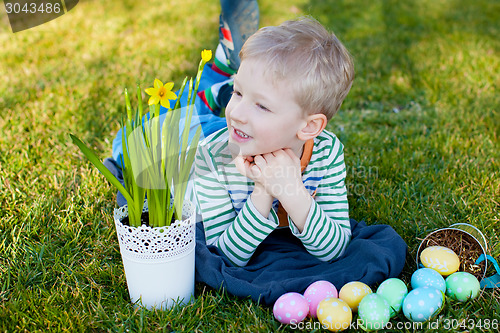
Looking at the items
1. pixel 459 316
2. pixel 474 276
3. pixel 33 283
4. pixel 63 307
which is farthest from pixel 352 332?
pixel 33 283

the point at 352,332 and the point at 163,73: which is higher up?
the point at 163,73

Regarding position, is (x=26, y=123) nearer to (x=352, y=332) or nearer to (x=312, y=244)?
(x=312, y=244)

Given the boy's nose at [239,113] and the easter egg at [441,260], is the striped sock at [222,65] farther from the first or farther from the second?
the easter egg at [441,260]

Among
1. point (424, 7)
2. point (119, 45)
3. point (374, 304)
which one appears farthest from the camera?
point (424, 7)

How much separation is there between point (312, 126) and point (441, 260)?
0.68 metres

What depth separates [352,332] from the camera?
1634mm

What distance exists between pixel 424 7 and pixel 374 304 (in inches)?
208

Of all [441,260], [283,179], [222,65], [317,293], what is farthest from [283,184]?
[222,65]

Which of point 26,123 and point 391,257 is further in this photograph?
point 26,123

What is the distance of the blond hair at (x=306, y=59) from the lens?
1.71m

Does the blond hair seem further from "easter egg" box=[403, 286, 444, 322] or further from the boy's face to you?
"easter egg" box=[403, 286, 444, 322]

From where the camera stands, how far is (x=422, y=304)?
5.29 ft

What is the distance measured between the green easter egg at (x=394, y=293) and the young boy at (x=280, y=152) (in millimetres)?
294

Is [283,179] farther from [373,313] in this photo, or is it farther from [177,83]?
[177,83]
